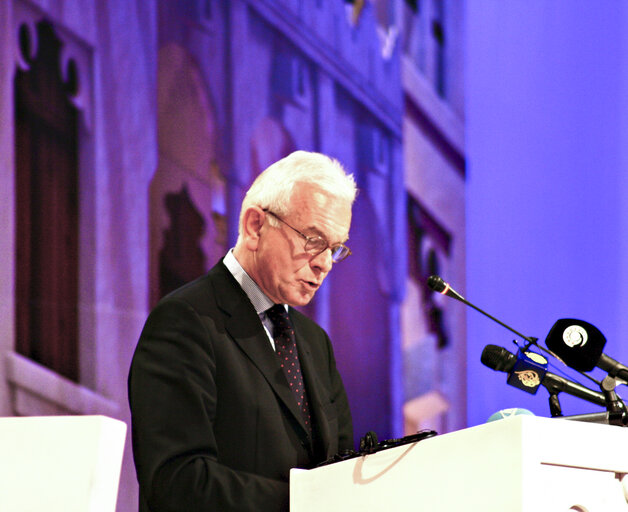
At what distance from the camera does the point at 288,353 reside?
2.23 m

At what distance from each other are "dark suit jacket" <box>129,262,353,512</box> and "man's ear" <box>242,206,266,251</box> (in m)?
0.09

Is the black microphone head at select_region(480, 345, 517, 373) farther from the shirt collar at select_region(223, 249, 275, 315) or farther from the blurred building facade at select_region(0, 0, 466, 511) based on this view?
the blurred building facade at select_region(0, 0, 466, 511)

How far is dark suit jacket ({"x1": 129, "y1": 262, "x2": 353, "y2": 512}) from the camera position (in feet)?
6.12

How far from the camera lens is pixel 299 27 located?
4.02m

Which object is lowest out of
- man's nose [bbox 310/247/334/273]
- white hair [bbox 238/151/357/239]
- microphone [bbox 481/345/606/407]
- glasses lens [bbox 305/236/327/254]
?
microphone [bbox 481/345/606/407]

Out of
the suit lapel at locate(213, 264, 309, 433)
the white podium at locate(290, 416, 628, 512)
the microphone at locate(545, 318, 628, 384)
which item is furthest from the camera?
the suit lapel at locate(213, 264, 309, 433)

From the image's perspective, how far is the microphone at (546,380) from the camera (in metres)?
1.76

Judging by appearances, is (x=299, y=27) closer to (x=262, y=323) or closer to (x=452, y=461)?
(x=262, y=323)

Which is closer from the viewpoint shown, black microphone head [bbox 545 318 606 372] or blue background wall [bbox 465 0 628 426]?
black microphone head [bbox 545 318 606 372]

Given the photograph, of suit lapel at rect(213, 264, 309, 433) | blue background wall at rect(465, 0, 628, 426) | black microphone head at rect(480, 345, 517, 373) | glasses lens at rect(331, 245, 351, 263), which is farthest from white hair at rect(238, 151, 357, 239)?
blue background wall at rect(465, 0, 628, 426)

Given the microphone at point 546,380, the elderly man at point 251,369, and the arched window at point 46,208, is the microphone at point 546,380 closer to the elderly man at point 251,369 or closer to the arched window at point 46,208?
the elderly man at point 251,369

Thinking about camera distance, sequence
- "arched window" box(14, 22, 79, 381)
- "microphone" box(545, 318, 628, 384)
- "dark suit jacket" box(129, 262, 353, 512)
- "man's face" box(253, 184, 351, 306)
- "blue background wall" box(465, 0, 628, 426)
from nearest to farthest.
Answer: "microphone" box(545, 318, 628, 384), "dark suit jacket" box(129, 262, 353, 512), "man's face" box(253, 184, 351, 306), "arched window" box(14, 22, 79, 381), "blue background wall" box(465, 0, 628, 426)

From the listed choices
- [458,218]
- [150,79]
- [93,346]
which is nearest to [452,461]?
[93,346]

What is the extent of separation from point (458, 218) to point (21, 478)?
331cm
